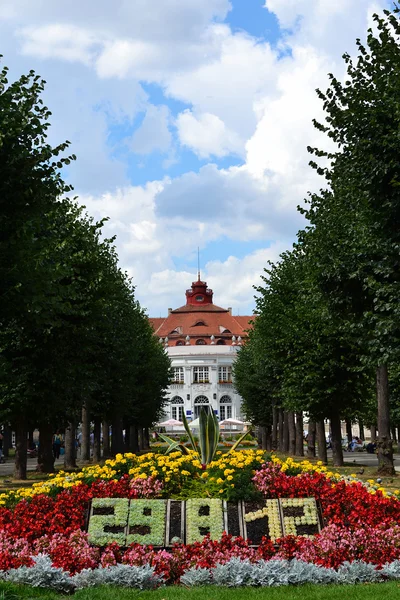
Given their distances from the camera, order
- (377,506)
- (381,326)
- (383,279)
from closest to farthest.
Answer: (377,506), (381,326), (383,279)

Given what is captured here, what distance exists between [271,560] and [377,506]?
243 cm

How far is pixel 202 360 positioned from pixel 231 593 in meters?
128

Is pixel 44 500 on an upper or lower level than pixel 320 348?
lower

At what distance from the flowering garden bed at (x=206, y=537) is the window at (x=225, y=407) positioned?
397 ft

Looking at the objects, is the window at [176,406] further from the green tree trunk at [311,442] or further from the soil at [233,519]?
the soil at [233,519]

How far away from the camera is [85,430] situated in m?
42.8

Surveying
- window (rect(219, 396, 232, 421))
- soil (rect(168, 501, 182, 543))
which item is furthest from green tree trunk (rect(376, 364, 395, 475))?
window (rect(219, 396, 232, 421))

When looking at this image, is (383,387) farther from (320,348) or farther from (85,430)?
(85,430)

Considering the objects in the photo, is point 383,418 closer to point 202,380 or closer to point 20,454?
point 20,454

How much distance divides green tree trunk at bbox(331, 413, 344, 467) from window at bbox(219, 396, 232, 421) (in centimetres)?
9707

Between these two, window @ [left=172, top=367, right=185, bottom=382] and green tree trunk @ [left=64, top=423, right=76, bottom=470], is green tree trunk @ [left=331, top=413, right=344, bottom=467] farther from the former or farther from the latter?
window @ [left=172, top=367, right=185, bottom=382]

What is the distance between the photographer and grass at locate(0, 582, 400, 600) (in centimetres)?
880

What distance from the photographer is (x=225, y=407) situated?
135875 mm

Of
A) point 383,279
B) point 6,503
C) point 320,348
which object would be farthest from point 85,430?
point 6,503
